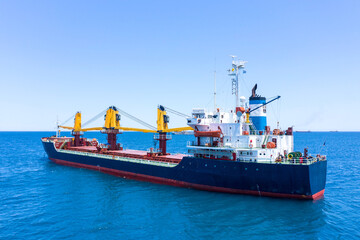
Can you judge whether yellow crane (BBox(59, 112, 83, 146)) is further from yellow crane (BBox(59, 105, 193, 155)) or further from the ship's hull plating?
the ship's hull plating

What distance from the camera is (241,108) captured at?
26.5 metres

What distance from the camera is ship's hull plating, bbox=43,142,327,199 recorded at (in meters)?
22.4

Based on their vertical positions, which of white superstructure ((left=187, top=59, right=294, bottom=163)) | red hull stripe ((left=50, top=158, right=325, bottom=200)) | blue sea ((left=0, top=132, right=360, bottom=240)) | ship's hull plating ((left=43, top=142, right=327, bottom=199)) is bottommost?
blue sea ((left=0, top=132, right=360, bottom=240))

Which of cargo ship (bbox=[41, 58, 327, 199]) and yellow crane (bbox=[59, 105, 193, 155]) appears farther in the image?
yellow crane (bbox=[59, 105, 193, 155])

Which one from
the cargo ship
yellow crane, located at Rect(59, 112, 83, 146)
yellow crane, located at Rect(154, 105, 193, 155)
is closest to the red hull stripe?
the cargo ship

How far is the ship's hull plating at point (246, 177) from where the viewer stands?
22.4 metres

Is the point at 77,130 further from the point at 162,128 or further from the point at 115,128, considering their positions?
the point at 162,128

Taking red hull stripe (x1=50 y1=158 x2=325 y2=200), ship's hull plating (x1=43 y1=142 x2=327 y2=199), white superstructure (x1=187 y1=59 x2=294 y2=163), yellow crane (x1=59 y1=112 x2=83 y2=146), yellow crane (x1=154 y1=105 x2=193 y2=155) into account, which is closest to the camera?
ship's hull plating (x1=43 y1=142 x2=327 y2=199)

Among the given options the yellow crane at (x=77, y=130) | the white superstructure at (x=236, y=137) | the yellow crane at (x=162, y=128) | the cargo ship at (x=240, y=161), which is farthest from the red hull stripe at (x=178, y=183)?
the yellow crane at (x=77, y=130)

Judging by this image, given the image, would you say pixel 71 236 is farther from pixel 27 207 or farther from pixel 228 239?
pixel 228 239

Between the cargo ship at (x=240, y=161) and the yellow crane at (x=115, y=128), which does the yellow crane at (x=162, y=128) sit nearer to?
the yellow crane at (x=115, y=128)

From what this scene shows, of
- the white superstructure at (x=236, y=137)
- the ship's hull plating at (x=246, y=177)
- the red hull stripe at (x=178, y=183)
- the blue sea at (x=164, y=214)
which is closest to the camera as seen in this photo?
the blue sea at (x=164, y=214)

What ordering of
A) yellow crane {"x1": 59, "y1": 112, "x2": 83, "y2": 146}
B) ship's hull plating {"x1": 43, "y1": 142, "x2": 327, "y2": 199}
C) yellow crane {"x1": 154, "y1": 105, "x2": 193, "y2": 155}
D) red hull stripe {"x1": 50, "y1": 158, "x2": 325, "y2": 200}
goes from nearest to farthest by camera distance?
ship's hull plating {"x1": 43, "y1": 142, "x2": 327, "y2": 199} < red hull stripe {"x1": 50, "y1": 158, "x2": 325, "y2": 200} < yellow crane {"x1": 154, "y1": 105, "x2": 193, "y2": 155} < yellow crane {"x1": 59, "y1": 112, "x2": 83, "y2": 146}

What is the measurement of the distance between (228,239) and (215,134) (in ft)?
39.2
